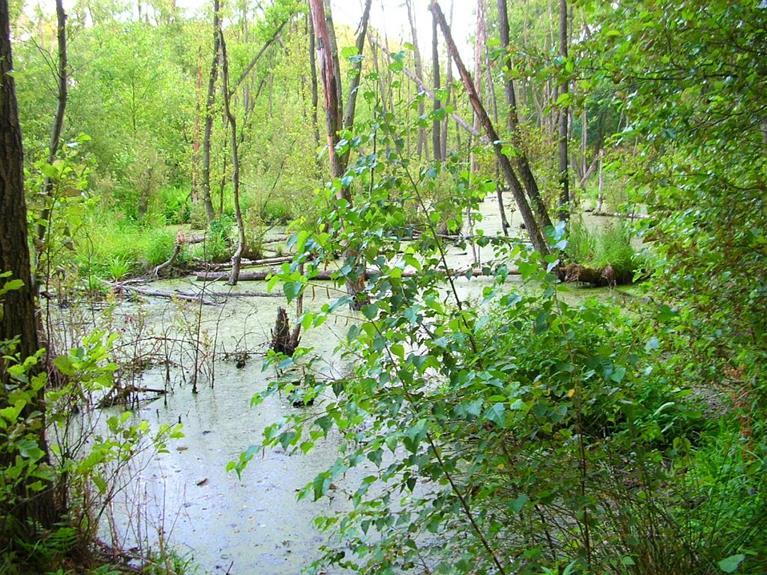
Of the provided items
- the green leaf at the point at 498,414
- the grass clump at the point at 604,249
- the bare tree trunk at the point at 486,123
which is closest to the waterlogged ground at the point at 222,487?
the green leaf at the point at 498,414

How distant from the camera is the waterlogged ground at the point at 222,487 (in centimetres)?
291

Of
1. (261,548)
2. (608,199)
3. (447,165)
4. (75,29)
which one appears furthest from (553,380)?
(608,199)

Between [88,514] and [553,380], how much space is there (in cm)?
182

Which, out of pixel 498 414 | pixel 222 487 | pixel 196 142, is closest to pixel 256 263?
pixel 222 487

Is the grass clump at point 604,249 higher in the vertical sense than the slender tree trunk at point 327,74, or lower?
lower

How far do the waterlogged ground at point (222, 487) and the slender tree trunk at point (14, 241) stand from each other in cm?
50

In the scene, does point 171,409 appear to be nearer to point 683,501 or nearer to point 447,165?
point 447,165

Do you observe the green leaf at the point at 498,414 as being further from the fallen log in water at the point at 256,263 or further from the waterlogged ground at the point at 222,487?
the fallen log in water at the point at 256,263

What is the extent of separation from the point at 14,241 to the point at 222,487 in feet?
5.73

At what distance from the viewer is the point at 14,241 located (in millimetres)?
2410

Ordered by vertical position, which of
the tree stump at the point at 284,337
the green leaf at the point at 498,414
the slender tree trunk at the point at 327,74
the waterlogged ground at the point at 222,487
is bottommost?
the waterlogged ground at the point at 222,487

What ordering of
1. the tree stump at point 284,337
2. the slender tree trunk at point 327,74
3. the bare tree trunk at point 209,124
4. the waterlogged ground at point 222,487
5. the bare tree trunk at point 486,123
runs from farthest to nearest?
1. the bare tree trunk at point 209,124
2. the slender tree trunk at point 327,74
3. the bare tree trunk at point 486,123
4. the tree stump at point 284,337
5. the waterlogged ground at point 222,487

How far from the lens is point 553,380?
2.13 metres

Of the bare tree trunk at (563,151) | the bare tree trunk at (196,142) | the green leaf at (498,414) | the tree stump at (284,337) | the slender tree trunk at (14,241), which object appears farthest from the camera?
the bare tree trunk at (196,142)
